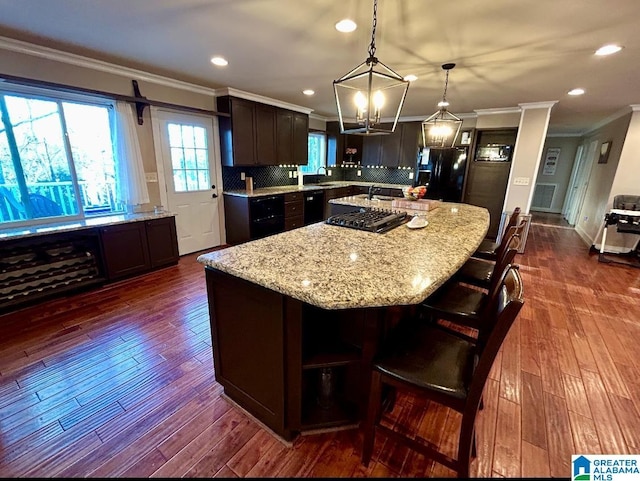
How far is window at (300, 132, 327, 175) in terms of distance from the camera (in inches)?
258

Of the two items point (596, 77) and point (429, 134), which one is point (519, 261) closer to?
point (596, 77)

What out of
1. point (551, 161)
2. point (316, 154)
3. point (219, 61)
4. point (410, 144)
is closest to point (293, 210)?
point (316, 154)

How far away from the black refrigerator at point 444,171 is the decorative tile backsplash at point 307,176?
2.90ft

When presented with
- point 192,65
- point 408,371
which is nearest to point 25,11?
point 192,65

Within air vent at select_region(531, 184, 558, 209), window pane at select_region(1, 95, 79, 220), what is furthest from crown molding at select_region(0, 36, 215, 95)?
air vent at select_region(531, 184, 558, 209)

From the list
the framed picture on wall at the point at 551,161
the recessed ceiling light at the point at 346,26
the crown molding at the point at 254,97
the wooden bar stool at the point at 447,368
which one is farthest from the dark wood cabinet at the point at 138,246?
the framed picture on wall at the point at 551,161

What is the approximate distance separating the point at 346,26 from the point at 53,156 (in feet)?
10.7

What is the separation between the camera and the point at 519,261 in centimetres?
436

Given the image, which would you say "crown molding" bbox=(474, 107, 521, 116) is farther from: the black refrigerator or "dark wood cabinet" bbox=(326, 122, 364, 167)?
"dark wood cabinet" bbox=(326, 122, 364, 167)

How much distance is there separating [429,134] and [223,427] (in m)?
3.16

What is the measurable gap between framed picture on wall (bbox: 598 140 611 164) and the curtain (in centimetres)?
787

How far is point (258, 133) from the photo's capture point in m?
4.68

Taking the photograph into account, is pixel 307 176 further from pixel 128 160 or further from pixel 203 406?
pixel 203 406

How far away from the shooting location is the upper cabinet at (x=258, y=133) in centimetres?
431
